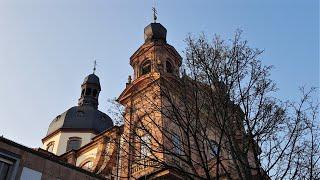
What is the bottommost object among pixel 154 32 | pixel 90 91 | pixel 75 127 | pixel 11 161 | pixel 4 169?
pixel 4 169

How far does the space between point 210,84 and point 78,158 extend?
23685 millimetres

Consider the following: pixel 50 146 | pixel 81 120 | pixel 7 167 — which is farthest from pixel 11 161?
pixel 81 120

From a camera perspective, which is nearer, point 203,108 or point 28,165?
point 203,108

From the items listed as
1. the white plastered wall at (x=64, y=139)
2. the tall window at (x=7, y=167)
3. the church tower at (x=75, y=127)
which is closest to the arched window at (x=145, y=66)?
the church tower at (x=75, y=127)

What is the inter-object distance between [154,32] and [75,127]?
563 inches

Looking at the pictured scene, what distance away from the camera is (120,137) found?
14945 mm

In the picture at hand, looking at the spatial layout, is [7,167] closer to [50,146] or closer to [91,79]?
[50,146]

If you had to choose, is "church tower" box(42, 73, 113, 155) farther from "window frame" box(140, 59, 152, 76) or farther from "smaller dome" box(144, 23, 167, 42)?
"smaller dome" box(144, 23, 167, 42)

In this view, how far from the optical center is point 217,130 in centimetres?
1255

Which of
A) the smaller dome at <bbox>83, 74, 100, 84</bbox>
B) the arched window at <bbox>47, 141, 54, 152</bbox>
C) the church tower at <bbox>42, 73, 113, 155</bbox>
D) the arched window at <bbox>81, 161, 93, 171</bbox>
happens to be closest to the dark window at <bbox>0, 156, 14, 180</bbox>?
the arched window at <bbox>81, 161, 93, 171</bbox>

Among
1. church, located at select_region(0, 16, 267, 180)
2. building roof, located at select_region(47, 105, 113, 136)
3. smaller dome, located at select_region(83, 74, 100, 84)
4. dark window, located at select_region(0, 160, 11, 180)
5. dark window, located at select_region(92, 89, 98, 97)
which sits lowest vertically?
dark window, located at select_region(0, 160, 11, 180)

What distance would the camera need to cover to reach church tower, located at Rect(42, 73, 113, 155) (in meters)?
40.7

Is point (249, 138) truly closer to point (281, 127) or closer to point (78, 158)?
point (281, 127)

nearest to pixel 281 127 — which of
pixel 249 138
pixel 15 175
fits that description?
pixel 249 138
